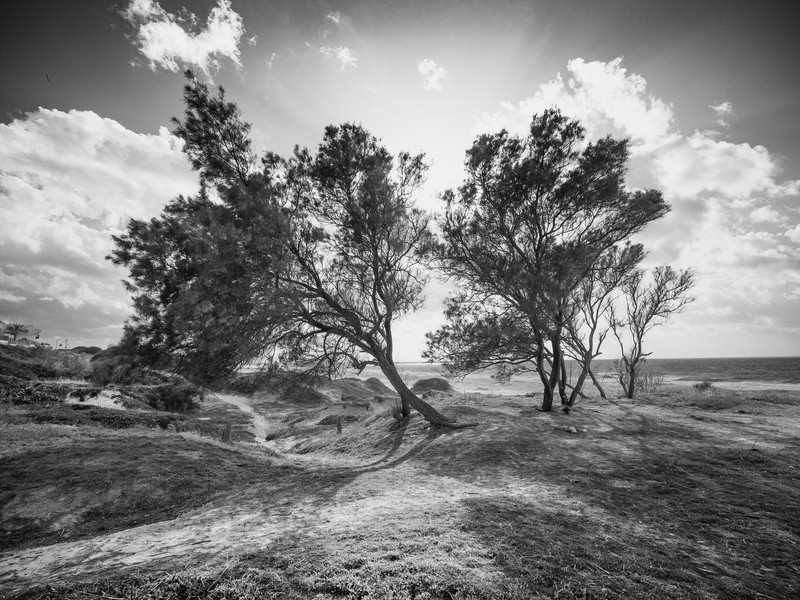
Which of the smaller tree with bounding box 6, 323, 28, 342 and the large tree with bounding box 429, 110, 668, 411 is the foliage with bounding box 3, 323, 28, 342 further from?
the large tree with bounding box 429, 110, 668, 411

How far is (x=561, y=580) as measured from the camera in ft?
8.95

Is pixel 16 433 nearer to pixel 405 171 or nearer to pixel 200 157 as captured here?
pixel 200 157

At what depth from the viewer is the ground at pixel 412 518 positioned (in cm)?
270

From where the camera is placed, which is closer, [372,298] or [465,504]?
[465,504]

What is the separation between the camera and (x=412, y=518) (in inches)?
157

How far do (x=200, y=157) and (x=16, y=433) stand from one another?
25.7 ft

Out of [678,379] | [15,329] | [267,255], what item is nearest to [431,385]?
[267,255]

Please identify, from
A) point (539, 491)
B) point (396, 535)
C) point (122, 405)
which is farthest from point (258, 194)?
point (122, 405)

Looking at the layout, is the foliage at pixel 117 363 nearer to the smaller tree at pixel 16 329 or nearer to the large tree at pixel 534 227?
the large tree at pixel 534 227

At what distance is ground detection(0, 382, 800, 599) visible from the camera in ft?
8.86

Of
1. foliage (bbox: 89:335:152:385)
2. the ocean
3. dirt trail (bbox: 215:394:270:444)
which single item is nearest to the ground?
foliage (bbox: 89:335:152:385)


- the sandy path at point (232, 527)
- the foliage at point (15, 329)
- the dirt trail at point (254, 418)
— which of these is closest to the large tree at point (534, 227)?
the sandy path at point (232, 527)

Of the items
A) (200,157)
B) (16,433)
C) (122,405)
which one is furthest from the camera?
(122,405)

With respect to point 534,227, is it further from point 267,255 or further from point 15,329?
point 15,329
